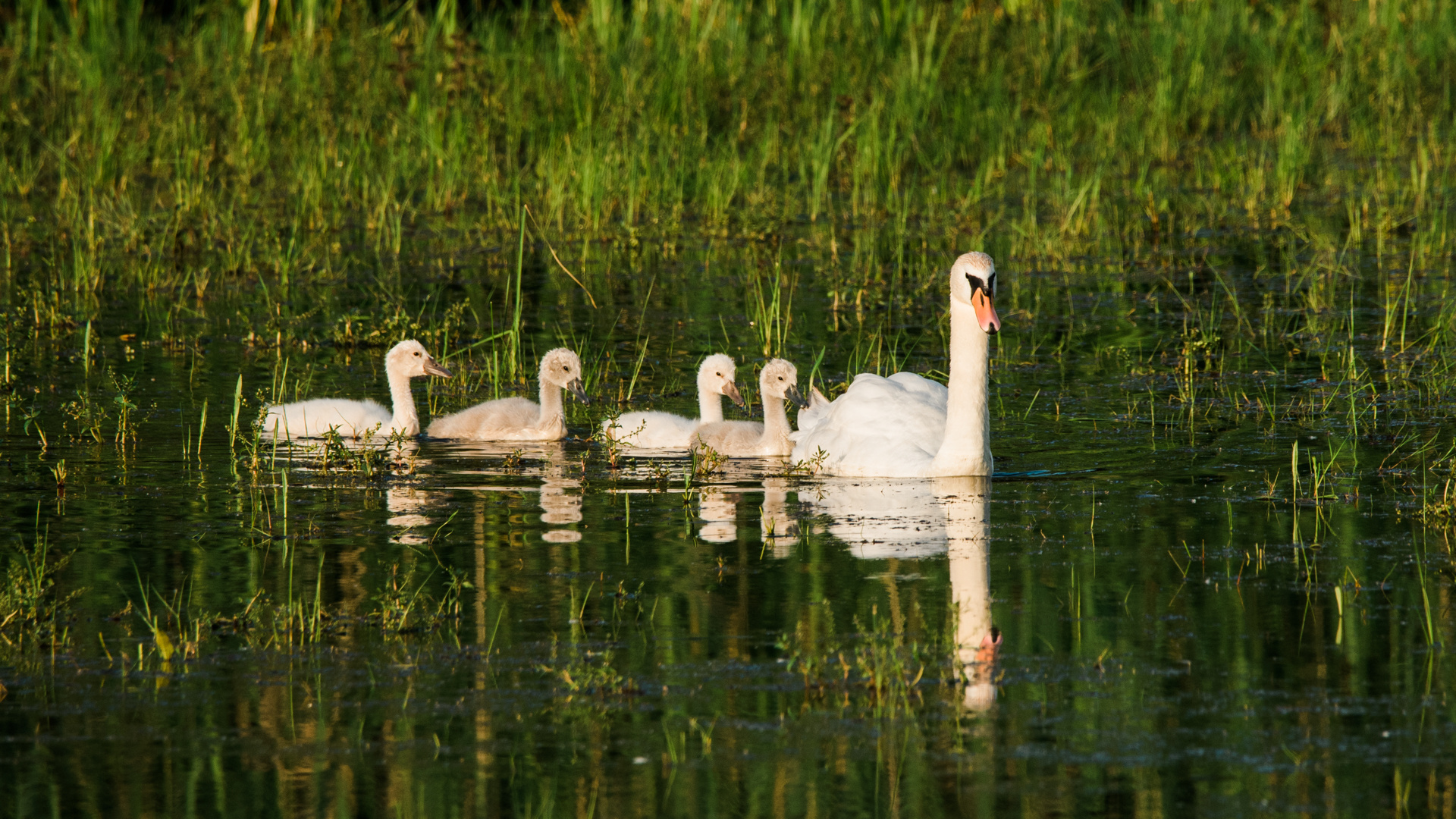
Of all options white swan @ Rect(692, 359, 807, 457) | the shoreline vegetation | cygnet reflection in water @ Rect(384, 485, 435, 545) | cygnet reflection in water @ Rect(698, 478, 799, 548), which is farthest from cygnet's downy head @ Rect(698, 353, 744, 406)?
the shoreline vegetation

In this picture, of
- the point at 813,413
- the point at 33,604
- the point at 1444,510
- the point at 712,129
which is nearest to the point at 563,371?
the point at 813,413

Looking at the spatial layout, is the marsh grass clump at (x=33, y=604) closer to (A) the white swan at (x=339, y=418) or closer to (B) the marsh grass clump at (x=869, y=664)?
(B) the marsh grass clump at (x=869, y=664)

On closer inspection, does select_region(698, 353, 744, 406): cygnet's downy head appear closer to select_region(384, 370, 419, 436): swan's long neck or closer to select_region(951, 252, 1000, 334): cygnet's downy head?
select_region(384, 370, 419, 436): swan's long neck

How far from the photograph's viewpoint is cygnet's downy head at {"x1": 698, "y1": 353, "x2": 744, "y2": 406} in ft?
33.3

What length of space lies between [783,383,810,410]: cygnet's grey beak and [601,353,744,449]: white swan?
0.27 meters

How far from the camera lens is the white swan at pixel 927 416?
8.49 metres

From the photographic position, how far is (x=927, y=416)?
917 centimetres

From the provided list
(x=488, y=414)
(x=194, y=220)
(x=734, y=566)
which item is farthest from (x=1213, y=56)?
(x=734, y=566)

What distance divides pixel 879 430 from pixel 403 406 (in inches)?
102

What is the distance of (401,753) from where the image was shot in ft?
16.9

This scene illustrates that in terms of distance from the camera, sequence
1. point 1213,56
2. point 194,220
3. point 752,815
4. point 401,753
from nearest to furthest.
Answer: point 752,815 → point 401,753 → point 194,220 → point 1213,56

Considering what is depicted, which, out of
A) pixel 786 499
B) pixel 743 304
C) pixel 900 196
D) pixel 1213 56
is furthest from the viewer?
pixel 1213 56

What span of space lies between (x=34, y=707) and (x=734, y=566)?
7.92 feet

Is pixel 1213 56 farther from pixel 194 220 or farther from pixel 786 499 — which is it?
pixel 786 499
